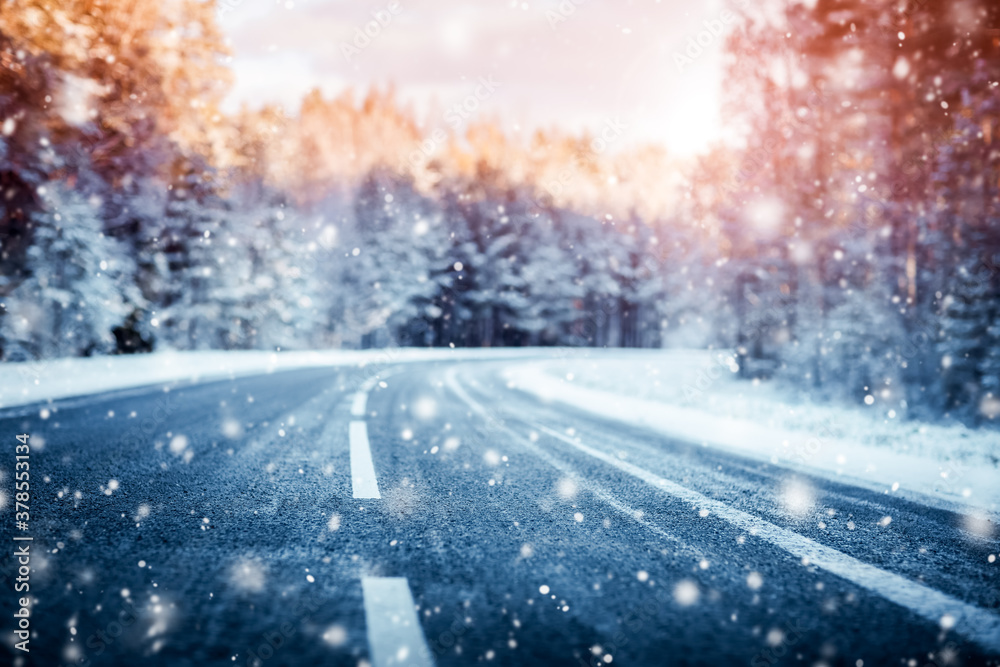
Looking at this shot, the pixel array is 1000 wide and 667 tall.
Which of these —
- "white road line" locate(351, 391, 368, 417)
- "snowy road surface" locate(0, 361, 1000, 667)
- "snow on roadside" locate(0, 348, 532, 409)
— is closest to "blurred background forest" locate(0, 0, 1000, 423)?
"snow on roadside" locate(0, 348, 532, 409)

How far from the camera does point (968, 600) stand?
281 centimetres

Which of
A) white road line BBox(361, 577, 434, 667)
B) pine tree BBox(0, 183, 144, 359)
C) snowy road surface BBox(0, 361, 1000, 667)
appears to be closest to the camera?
white road line BBox(361, 577, 434, 667)

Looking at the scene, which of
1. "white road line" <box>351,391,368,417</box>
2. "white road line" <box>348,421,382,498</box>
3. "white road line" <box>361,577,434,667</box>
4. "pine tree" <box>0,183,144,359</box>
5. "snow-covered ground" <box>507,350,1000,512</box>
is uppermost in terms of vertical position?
"pine tree" <box>0,183,144,359</box>

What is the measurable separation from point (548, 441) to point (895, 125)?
40.3ft

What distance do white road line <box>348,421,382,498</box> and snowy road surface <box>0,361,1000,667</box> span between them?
0.03 m

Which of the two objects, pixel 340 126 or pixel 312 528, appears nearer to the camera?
pixel 312 528

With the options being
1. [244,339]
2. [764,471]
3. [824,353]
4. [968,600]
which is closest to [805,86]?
[824,353]

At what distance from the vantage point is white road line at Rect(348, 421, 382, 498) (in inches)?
177

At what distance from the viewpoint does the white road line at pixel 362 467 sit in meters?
4.51

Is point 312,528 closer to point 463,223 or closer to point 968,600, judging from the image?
point 968,600

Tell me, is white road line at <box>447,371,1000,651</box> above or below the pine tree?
below

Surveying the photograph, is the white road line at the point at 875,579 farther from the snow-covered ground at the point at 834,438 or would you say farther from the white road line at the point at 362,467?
the white road line at the point at 362,467

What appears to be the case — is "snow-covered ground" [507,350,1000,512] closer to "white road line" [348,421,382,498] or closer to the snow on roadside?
"white road line" [348,421,382,498]

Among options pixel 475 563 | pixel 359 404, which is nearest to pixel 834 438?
pixel 475 563
